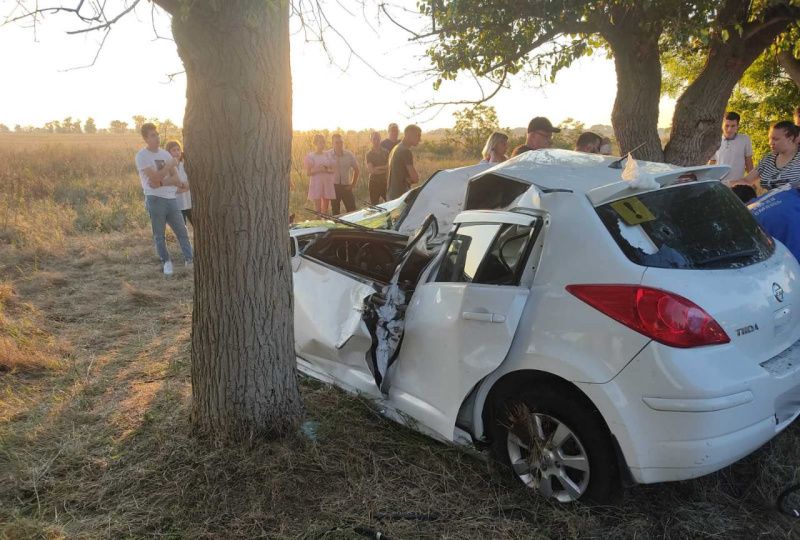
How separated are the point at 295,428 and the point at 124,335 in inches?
120

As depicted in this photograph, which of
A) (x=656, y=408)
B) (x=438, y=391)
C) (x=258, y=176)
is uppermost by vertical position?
(x=258, y=176)

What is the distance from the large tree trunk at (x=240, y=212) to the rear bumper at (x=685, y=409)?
1680 millimetres

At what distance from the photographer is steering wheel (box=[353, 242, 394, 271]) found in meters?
4.48

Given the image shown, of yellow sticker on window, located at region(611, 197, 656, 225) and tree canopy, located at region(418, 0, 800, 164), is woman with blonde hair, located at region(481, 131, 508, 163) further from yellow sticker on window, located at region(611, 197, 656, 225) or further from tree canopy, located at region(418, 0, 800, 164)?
yellow sticker on window, located at region(611, 197, 656, 225)

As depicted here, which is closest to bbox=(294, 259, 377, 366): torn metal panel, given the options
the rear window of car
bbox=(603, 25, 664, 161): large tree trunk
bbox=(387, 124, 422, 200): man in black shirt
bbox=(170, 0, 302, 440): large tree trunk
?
bbox=(170, 0, 302, 440): large tree trunk

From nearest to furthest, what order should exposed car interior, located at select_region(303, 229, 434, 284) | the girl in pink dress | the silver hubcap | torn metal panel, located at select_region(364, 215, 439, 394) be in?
the silver hubcap → torn metal panel, located at select_region(364, 215, 439, 394) → exposed car interior, located at select_region(303, 229, 434, 284) → the girl in pink dress

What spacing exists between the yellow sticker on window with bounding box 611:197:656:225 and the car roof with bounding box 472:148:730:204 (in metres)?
0.05

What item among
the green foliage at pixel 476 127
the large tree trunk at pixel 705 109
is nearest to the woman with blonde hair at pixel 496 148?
the large tree trunk at pixel 705 109

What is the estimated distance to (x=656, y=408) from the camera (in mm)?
2213

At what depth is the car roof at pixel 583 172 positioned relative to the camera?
2.64 m

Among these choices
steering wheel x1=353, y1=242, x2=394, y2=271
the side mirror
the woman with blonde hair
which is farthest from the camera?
the woman with blonde hair

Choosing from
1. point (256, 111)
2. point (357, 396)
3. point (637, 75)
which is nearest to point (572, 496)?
point (357, 396)

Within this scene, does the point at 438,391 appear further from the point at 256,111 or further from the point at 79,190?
the point at 79,190

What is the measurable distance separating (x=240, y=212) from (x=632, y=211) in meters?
1.89
